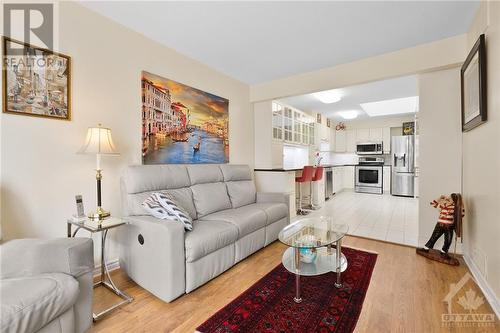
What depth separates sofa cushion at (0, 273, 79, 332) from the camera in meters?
0.93

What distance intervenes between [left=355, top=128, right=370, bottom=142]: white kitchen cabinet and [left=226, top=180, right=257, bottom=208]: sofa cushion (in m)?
5.38

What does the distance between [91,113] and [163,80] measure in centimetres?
88

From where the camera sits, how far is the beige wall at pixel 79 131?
165 centimetres

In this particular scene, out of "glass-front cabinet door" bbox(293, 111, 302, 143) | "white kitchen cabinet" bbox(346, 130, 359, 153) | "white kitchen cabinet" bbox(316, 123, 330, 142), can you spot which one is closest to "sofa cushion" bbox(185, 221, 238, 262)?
"glass-front cabinet door" bbox(293, 111, 302, 143)

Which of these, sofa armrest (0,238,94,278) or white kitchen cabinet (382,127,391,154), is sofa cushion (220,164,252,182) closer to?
sofa armrest (0,238,94,278)

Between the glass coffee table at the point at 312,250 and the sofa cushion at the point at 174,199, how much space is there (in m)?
1.01

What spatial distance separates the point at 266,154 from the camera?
4.07 meters

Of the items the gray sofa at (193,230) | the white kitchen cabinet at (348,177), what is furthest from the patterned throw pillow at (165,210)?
the white kitchen cabinet at (348,177)

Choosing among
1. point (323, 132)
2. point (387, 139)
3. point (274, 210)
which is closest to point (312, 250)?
point (274, 210)

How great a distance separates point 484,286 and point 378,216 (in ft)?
7.92

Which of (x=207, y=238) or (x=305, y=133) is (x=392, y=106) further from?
(x=207, y=238)

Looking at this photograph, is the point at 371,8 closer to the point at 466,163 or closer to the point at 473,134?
the point at 473,134

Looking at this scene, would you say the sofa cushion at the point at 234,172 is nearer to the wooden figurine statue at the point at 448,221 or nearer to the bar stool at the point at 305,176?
the bar stool at the point at 305,176

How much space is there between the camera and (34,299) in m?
1.01
